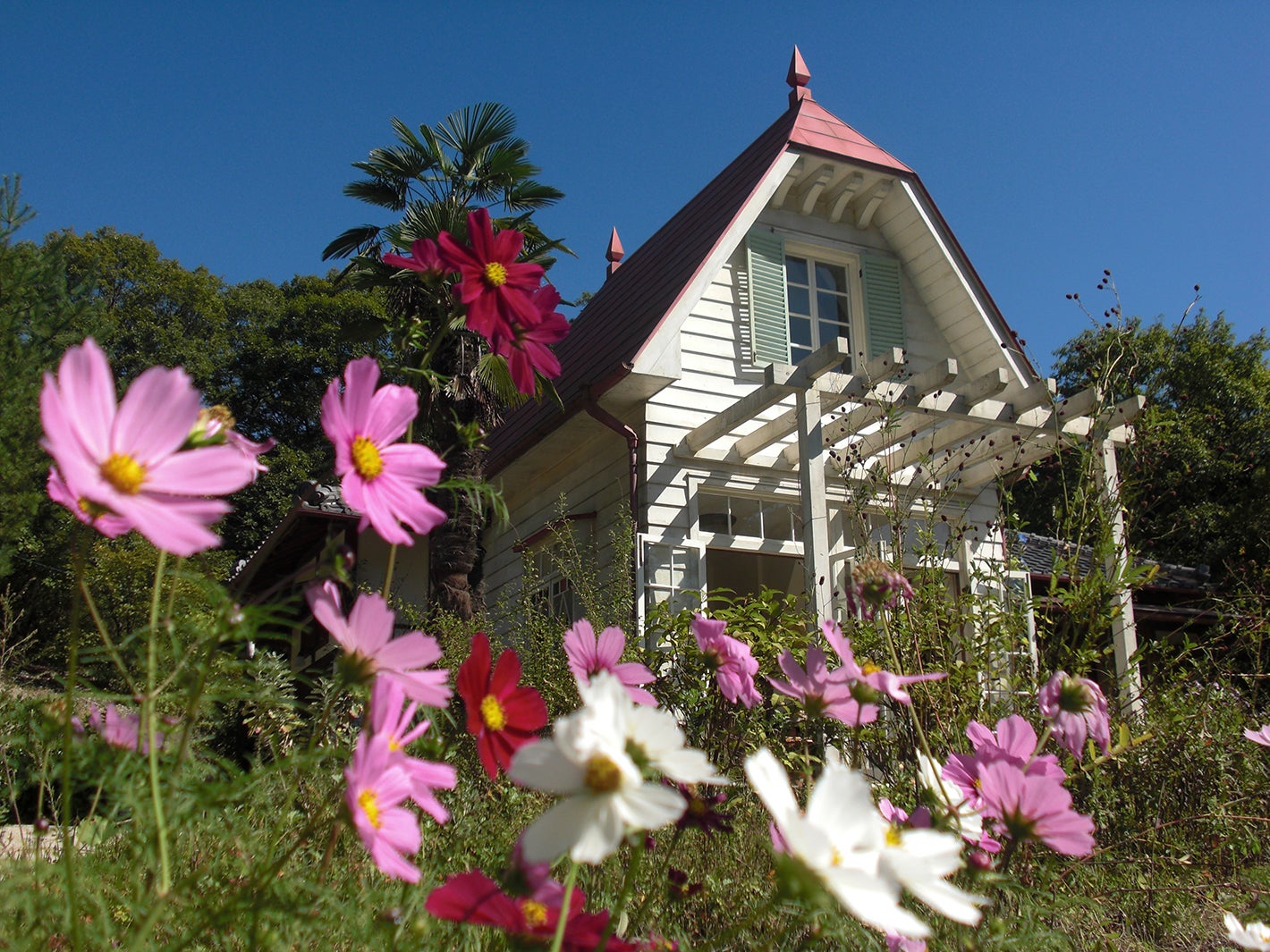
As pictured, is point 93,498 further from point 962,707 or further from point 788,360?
point 788,360

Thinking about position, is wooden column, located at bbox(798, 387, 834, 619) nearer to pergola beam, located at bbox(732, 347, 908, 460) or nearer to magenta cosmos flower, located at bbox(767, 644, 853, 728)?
pergola beam, located at bbox(732, 347, 908, 460)

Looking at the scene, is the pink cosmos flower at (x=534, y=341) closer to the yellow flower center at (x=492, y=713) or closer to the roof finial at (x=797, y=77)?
the yellow flower center at (x=492, y=713)

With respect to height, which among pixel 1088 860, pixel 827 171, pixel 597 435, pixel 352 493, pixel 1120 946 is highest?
pixel 827 171

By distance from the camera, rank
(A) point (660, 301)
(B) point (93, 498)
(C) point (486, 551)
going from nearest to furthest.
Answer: (B) point (93, 498) → (A) point (660, 301) → (C) point (486, 551)

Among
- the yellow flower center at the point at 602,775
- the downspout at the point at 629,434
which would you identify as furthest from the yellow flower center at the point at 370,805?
the downspout at the point at 629,434

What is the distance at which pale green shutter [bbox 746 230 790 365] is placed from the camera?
820 centimetres

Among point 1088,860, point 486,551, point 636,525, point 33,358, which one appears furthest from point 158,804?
point 33,358

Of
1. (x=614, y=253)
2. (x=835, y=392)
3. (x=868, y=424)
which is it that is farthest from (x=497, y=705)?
(x=614, y=253)

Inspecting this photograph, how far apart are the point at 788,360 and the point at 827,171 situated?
1.64m

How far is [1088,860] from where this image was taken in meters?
2.28

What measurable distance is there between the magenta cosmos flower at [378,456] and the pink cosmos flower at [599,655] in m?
0.31

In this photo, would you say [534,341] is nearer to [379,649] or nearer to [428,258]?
[428,258]

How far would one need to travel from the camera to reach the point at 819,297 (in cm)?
885

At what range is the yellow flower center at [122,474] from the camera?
2.10 ft
